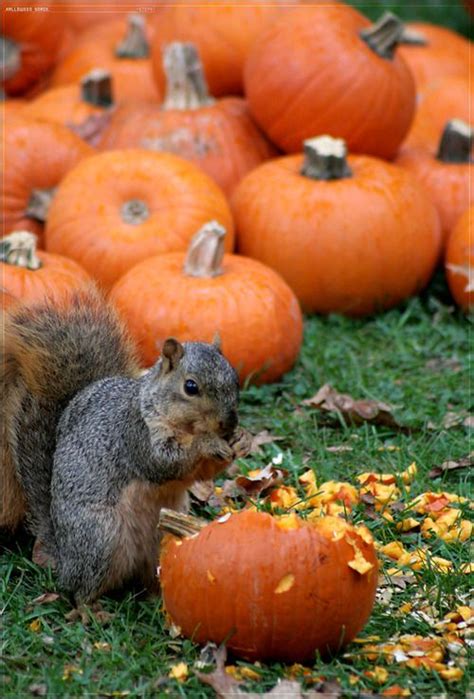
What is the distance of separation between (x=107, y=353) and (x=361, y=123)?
267cm

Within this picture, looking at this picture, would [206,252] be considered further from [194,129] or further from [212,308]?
[194,129]

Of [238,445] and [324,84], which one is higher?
[238,445]

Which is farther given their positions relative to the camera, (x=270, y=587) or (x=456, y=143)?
(x=456, y=143)

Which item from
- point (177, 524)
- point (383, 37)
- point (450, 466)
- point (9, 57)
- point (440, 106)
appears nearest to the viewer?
point (177, 524)

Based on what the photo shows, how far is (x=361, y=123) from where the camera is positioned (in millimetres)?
5574

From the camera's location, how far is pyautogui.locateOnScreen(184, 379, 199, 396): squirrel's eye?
9.15 feet

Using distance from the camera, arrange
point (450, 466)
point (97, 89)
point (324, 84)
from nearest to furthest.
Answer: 1. point (450, 466)
2. point (324, 84)
3. point (97, 89)

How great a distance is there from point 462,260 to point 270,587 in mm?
2936

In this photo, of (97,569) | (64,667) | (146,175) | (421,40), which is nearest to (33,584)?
(97,569)

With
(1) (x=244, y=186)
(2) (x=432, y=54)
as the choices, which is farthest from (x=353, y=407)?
(2) (x=432, y=54)

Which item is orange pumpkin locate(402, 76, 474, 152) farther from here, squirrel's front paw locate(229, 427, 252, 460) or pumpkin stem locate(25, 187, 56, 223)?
squirrel's front paw locate(229, 427, 252, 460)

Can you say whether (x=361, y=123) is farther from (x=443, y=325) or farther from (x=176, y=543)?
(x=176, y=543)

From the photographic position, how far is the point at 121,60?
22.3 ft

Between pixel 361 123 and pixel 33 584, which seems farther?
pixel 361 123
